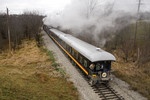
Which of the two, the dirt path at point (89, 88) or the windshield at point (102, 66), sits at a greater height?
the windshield at point (102, 66)

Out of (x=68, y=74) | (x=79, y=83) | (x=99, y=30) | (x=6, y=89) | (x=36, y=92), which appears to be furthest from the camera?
(x=99, y=30)

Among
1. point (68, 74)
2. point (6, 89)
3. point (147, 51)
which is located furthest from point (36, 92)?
point (147, 51)

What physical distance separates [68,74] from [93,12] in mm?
17048

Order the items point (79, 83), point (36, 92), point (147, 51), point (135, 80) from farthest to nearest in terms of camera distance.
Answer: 1. point (147, 51)
2. point (135, 80)
3. point (79, 83)
4. point (36, 92)

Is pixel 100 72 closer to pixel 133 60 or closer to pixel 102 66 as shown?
pixel 102 66

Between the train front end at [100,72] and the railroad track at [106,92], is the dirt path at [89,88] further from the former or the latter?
the train front end at [100,72]

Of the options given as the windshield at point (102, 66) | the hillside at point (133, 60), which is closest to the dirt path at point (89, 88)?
the hillside at point (133, 60)

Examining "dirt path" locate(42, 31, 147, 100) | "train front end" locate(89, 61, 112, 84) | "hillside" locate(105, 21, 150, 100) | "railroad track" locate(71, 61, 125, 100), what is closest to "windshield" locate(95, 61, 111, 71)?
"train front end" locate(89, 61, 112, 84)

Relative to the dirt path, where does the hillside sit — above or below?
above

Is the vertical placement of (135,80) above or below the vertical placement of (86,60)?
below

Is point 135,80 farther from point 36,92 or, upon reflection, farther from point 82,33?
point 82,33

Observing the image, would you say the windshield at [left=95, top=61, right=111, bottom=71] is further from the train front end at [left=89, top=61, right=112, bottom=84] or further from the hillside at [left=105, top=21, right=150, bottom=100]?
the hillside at [left=105, top=21, right=150, bottom=100]

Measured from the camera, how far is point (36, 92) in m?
8.20

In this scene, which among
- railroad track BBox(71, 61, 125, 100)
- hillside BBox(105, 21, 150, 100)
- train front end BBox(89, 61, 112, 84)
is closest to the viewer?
railroad track BBox(71, 61, 125, 100)
